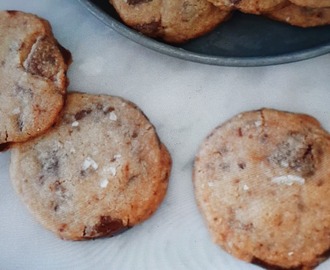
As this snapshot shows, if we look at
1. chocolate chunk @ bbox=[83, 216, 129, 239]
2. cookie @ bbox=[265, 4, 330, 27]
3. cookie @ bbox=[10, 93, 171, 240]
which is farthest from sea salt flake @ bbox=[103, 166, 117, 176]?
cookie @ bbox=[265, 4, 330, 27]

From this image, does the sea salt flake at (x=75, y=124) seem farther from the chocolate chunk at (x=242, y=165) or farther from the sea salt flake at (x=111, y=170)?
the chocolate chunk at (x=242, y=165)

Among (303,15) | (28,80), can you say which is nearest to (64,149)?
(28,80)

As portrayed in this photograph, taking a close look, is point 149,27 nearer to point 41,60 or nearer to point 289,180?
point 41,60

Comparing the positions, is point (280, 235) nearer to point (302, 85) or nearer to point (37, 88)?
point (302, 85)

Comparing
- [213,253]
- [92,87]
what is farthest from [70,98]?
[213,253]

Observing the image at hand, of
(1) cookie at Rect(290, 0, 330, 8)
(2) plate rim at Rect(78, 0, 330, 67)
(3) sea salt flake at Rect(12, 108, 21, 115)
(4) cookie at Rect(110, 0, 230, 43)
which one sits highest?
(1) cookie at Rect(290, 0, 330, 8)

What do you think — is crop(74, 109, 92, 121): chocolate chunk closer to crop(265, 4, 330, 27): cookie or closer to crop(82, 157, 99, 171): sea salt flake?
crop(82, 157, 99, 171): sea salt flake
